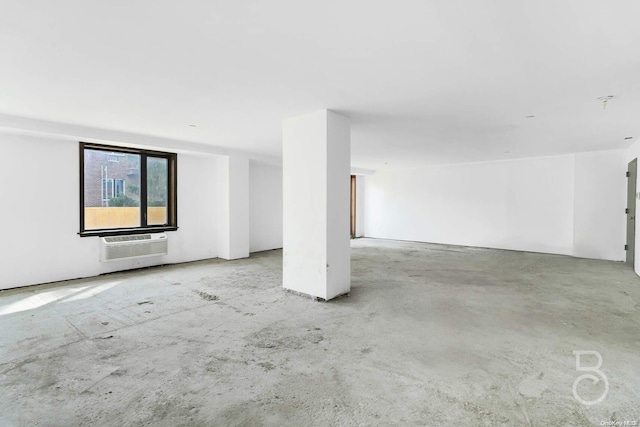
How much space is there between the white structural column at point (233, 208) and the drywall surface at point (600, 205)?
300 inches

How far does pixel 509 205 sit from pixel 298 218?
672cm

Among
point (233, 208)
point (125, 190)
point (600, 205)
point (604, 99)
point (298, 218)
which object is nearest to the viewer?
point (604, 99)

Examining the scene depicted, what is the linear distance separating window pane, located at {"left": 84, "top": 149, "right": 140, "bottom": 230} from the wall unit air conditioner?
0.37 metres

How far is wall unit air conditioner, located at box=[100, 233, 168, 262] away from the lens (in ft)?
18.1

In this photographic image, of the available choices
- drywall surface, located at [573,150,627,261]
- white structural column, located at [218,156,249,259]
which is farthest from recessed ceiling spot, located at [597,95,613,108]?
white structural column, located at [218,156,249,259]

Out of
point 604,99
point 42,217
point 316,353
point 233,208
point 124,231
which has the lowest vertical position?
point 316,353

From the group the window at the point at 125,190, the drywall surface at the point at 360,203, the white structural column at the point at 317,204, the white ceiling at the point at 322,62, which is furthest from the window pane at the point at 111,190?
the drywall surface at the point at 360,203

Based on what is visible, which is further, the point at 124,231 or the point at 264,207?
the point at 264,207

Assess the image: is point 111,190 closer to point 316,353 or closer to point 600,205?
point 316,353

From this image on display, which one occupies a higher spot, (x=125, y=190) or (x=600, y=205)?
(x=125, y=190)

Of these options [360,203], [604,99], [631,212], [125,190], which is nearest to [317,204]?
[604,99]

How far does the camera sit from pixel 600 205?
695cm

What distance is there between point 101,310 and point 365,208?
351 inches

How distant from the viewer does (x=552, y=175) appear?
25.4ft
